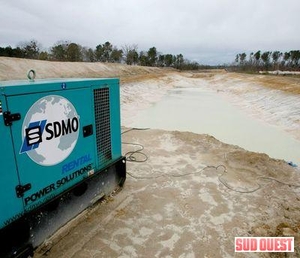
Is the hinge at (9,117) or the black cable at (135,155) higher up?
the hinge at (9,117)

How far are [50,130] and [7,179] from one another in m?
0.76

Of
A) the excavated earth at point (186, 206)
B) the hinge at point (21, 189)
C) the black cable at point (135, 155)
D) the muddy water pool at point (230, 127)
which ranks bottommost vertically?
the muddy water pool at point (230, 127)

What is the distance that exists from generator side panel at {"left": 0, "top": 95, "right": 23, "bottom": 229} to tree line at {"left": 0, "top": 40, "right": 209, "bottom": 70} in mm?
47482

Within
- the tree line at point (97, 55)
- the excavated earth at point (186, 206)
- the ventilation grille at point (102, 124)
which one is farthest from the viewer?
the tree line at point (97, 55)

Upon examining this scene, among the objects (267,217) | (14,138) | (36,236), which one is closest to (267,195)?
(267,217)

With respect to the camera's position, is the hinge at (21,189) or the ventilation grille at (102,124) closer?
the hinge at (21,189)

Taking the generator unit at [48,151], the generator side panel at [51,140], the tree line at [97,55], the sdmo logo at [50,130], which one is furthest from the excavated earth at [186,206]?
the tree line at [97,55]

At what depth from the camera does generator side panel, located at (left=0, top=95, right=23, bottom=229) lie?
258 cm

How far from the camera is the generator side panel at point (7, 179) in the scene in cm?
258

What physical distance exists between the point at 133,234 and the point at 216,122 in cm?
1063

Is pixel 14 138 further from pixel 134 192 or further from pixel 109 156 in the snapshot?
pixel 134 192

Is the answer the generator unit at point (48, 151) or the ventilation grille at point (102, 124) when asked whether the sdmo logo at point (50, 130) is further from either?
the ventilation grille at point (102, 124)

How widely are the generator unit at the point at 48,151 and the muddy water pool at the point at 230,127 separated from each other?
22.3 feet

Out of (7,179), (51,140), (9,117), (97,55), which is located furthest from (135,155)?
(97,55)
